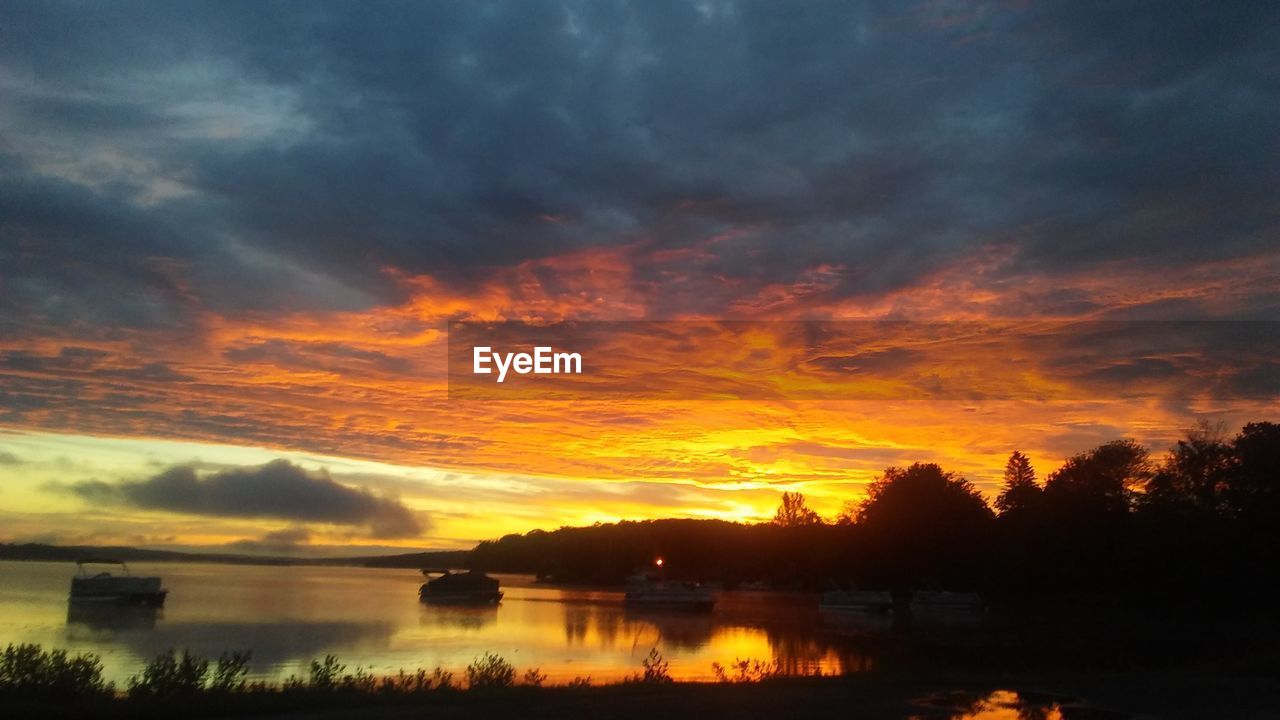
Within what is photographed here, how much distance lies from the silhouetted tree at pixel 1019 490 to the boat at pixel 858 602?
79.8 feet

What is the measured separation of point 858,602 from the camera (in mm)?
81000

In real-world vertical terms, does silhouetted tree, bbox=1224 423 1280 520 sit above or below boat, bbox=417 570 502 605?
above

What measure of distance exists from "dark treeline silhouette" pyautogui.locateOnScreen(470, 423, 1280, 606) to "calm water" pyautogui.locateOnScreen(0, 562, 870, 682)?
2600 cm

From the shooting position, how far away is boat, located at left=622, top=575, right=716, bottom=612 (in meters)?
81.0

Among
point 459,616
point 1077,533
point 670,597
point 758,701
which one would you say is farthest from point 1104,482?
point 758,701

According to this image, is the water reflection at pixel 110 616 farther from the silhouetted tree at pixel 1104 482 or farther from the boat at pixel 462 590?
the silhouetted tree at pixel 1104 482

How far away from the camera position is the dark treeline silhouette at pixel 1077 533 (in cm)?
6166

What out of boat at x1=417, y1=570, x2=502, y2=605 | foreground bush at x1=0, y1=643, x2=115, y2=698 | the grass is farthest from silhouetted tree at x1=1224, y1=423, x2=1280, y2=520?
foreground bush at x1=0, y1=643, x2=115, y2=698

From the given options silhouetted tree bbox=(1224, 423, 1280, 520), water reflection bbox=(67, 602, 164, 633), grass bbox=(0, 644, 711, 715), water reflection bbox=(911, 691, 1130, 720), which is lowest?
water reflection bbox=(67, 602, 164, 633)

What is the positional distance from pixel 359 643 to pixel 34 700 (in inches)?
1115

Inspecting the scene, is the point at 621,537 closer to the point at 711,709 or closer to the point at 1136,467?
the point at 1136,467

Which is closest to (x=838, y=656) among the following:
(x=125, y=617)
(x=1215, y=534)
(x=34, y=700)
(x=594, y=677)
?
(x=594, y=677)

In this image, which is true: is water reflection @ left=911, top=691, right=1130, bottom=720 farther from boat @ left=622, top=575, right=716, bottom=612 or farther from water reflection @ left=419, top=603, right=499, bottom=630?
boat @ left=622, top=575, right=716, bottom=612

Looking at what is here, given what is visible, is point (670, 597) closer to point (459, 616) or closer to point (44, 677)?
point (459, 616)
